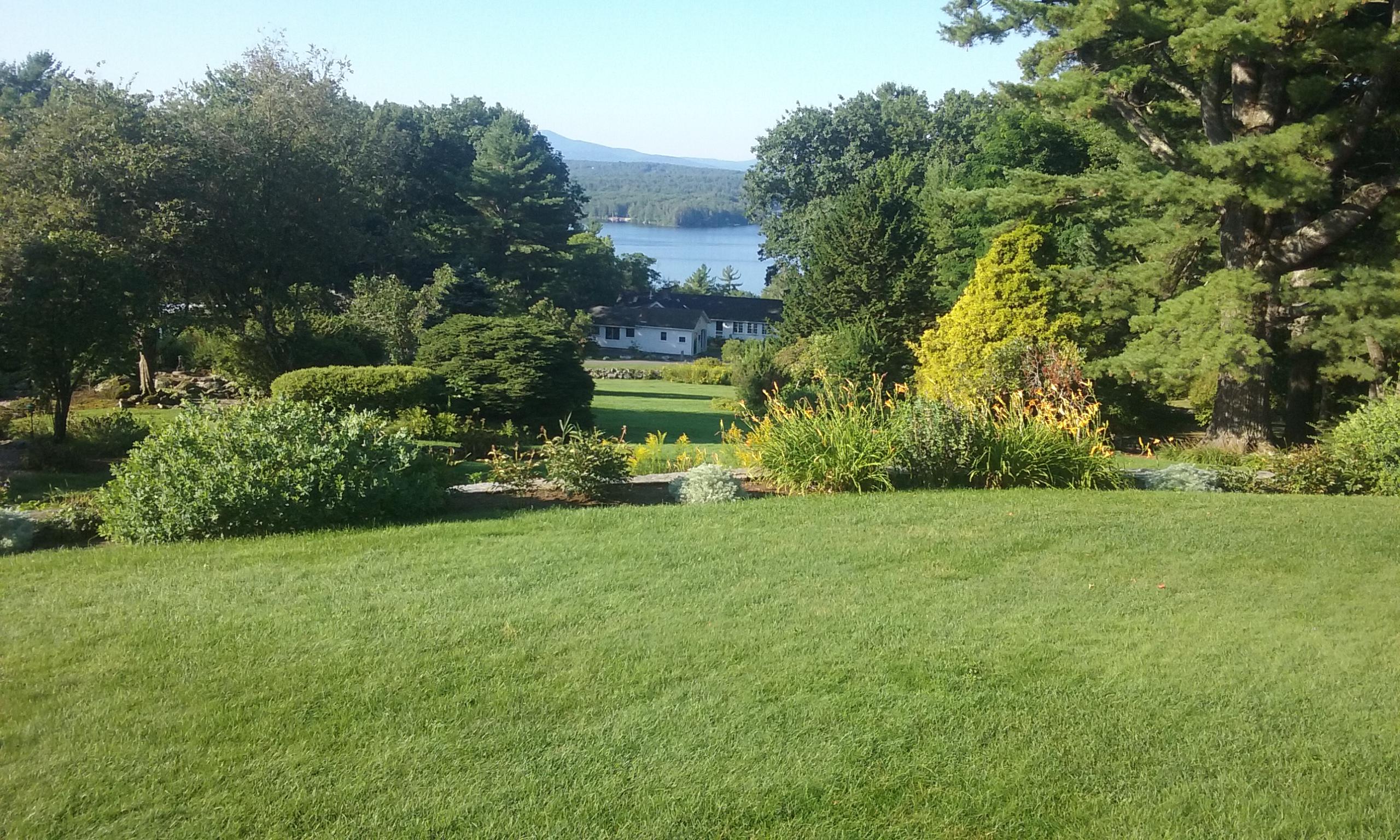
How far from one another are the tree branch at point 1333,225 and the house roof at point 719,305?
5160 cm

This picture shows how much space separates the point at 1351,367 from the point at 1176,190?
3553 mm

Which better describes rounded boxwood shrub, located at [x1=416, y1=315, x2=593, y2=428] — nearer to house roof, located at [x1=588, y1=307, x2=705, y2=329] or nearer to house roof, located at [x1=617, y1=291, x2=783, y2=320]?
house roof, located at [x1=588, y1=307, x2=705, y2=329]

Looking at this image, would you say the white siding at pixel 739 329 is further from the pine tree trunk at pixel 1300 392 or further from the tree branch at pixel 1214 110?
the tree branch at pixel 1214 110

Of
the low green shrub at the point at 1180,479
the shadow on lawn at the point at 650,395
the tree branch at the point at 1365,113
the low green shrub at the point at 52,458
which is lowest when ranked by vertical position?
the shadow on lawn at the point at 650,395

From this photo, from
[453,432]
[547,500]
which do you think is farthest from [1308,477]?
[453,432]

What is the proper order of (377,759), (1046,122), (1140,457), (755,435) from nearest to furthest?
(377,759), (755,435), (1140,457), (1046,122)

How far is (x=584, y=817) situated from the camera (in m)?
3.32

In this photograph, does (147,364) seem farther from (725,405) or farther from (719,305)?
(719,305)

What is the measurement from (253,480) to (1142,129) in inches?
571

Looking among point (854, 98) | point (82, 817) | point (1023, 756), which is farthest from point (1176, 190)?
point (854, 98)

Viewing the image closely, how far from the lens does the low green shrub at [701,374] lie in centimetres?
4294

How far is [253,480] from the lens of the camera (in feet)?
22.7

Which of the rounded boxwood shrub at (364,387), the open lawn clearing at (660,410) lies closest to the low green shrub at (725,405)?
the open lawn clearing at (660,410)

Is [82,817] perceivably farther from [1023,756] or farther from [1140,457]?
[1140,457]
